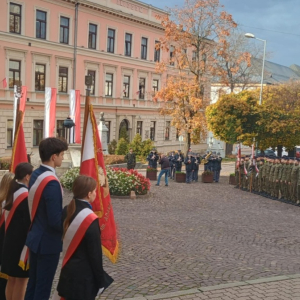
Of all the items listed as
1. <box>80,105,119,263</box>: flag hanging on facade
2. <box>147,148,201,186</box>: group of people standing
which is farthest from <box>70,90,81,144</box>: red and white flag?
<box>80,105,119,263</box>: flag hanging on facade

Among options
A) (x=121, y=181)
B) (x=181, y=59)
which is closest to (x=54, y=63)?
(x=181, y=59)

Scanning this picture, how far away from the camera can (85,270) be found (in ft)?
13.3

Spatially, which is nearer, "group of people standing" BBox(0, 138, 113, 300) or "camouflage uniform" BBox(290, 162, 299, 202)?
"group of people standing" BBox(0, 138, 113, 300)

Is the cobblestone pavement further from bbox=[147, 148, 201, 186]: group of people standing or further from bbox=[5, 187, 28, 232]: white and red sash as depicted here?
bbox=[147, 148, 201, 186]: group of people standing

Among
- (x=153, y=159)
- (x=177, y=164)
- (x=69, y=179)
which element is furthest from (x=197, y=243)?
(x=153, y=159)

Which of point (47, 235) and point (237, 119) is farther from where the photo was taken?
point (237, 119)

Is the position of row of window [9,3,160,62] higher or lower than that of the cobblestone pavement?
higher

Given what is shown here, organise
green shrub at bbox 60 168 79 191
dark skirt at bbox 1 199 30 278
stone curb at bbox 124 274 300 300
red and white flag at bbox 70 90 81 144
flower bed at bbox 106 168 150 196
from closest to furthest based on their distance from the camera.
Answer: dark skirt at bbox 1 199 30 278 < stone curb at bbox 124 274 300 300 < flower bed at bbox 106 168 150 196 < green shrub at bbox 60 168 79 191 < red and white flag at bbox 70 90 81 144

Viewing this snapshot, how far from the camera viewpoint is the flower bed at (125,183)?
15.6m

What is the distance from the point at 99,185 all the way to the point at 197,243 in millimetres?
3902

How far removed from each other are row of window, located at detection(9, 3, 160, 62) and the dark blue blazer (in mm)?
26893

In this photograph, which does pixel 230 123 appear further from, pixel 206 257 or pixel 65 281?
pixel 65 281

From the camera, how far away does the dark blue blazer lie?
443 cm

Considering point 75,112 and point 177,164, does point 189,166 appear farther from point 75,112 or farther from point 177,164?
point 75,112
